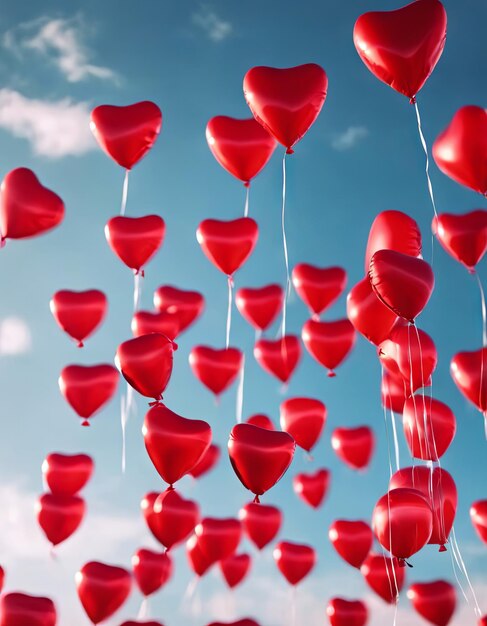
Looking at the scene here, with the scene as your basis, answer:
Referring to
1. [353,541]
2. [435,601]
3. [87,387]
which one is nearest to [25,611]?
[87,387]

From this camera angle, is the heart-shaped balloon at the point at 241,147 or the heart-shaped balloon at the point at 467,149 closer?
the heart-shaped balloon at the point at 467,149

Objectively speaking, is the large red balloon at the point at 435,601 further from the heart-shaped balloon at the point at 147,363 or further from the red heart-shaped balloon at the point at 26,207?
the red heart-shaped balloon at the point at 26,207

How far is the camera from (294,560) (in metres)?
7.44

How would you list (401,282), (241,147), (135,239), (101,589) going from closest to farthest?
1. (401,282)
2. (241,147)
3. (101,589)
4. (135,239)

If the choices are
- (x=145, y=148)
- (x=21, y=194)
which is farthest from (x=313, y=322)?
(x=21, y=194)

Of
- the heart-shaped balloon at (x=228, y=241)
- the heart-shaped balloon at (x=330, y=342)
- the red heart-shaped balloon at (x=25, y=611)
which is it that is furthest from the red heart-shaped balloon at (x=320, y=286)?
the red heart-shaped balloon at (x=25, y=611)

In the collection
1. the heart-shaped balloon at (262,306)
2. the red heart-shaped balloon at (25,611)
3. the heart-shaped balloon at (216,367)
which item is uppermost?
the heart-shaped balloon at (262,306)

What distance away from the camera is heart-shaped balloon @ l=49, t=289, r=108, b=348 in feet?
23.2

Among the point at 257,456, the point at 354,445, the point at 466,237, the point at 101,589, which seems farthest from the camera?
the point at 354,445

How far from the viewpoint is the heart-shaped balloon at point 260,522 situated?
7.26 m

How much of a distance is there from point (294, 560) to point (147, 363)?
293 cm

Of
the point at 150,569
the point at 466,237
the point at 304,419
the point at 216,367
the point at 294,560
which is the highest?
the point at 466,237

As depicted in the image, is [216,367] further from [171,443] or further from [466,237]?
[466,237]

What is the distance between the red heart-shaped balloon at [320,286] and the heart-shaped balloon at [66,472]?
8.52 feet
